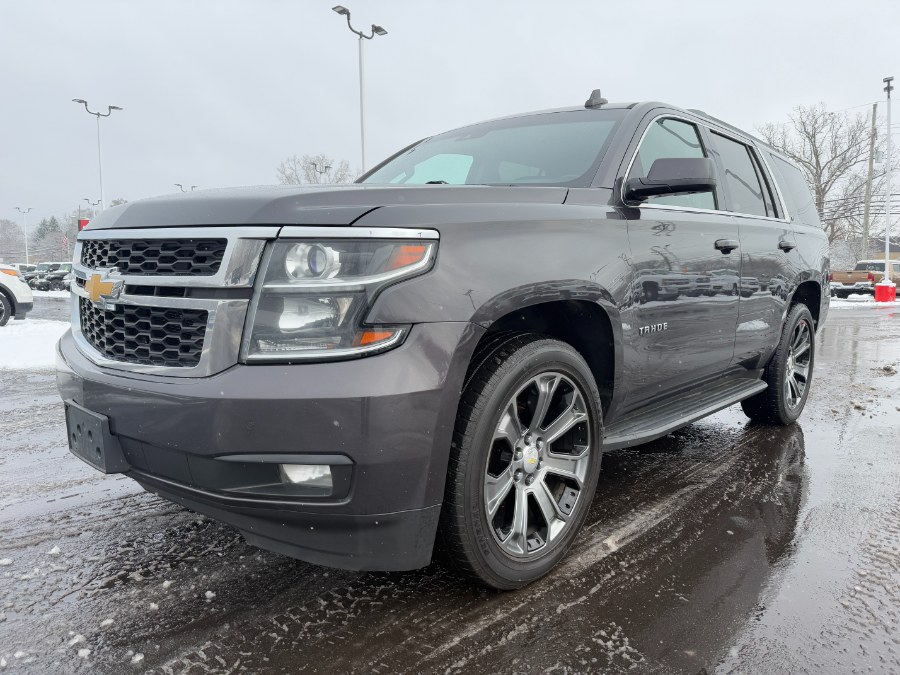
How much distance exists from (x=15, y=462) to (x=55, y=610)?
6.59 feet

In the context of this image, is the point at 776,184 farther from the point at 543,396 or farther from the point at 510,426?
the point at 510,426

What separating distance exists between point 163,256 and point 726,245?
2.84m

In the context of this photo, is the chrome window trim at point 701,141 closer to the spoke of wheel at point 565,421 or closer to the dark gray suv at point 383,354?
the dark gray suv at point 383,354

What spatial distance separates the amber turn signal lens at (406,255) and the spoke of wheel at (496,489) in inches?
30.4

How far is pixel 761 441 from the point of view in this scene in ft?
14.5

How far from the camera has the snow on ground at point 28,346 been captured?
761 cm

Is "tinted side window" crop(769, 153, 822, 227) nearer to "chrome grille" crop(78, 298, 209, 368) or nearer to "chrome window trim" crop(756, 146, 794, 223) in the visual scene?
"chrome window trim" crop(756, 146, 794, 223)

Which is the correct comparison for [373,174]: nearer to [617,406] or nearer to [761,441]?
[617,406]

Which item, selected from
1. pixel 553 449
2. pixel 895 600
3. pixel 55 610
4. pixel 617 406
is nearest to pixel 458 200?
pixel 553 449

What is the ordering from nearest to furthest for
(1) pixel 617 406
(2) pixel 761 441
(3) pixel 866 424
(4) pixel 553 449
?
(4) pixel 553 449
(1) pixel 617 406
(2) pixel 761 441
(3) pixel 866 424

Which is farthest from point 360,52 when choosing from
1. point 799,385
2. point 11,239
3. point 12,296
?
point 11,239

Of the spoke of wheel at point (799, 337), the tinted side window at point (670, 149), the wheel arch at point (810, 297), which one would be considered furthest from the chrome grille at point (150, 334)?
the spoke of wheel at point (799, 337)

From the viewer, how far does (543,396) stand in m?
2.40

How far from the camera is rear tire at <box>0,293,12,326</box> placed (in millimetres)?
11766
